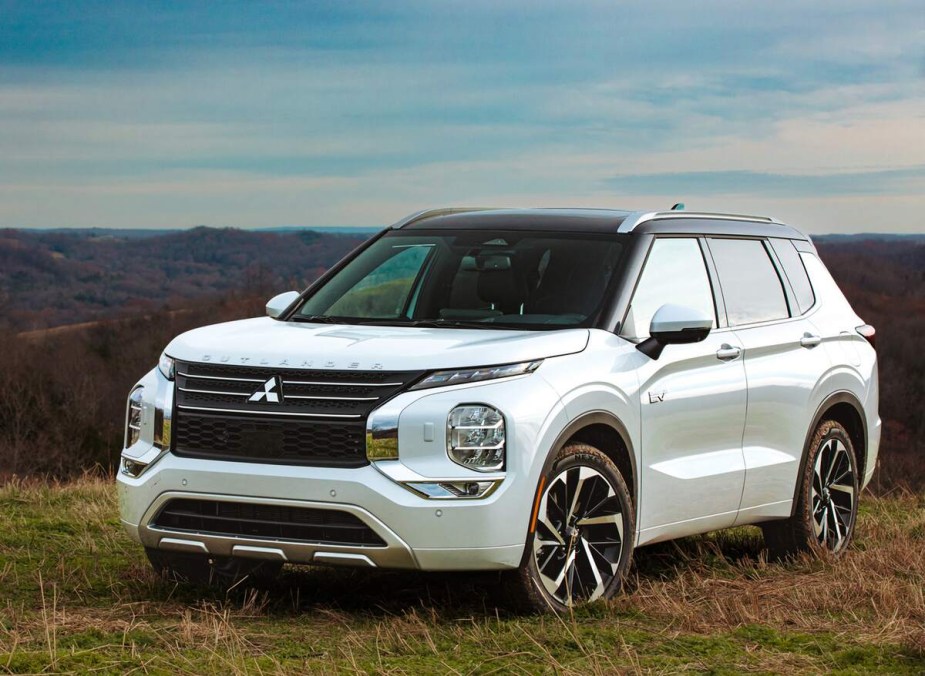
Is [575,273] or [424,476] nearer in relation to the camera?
[424,476]

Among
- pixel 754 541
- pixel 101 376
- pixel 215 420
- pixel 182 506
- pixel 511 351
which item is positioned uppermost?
pixel 511 351

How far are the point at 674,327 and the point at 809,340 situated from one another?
1.94m

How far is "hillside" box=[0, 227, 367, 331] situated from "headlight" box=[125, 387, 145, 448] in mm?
84671

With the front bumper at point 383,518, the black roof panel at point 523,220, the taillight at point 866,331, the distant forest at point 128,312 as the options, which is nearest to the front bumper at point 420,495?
the front bumper at point 383,518

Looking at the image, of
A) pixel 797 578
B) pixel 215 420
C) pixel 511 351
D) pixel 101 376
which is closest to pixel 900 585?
pixel 797 578

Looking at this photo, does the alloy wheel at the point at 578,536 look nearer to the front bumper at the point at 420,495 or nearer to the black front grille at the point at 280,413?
the front bumper at the point at 420,495

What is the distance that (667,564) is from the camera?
326 inches

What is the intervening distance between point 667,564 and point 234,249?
394 feet

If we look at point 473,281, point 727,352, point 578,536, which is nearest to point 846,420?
point 727,352

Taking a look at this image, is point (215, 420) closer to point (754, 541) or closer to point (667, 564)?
point (667, 564)

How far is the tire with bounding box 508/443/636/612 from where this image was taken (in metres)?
6.19

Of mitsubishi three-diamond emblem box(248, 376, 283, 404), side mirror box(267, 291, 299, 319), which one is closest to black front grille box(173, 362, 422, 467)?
mitsubishi three-diamond emblem box(248, 376, 283, 404)

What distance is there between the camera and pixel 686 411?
7180 millimetres

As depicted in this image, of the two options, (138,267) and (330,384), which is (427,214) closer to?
(330,384)
